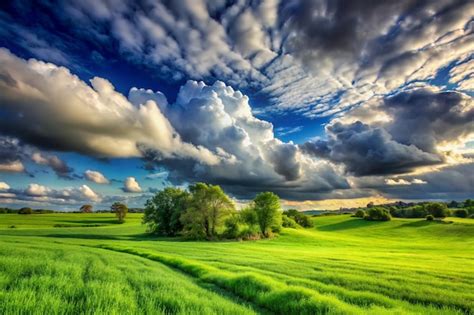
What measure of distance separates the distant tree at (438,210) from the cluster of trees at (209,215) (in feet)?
271

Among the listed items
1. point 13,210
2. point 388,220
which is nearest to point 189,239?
point 388,220

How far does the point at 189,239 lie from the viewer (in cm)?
6544

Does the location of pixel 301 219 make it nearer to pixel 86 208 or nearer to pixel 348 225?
pixel 348 225

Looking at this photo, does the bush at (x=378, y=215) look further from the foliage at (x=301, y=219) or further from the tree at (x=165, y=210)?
the tree at (x=165, y=210)

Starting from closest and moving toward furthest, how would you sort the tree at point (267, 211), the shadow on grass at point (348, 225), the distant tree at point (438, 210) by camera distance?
the tree at point (267, 211) → the distant tree at point (438, 210) → the shadow on grass at point (348, 225)

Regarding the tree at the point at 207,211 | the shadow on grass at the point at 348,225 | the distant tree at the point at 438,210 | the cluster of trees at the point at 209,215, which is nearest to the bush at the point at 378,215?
the shadow on grass at the point at 348,225

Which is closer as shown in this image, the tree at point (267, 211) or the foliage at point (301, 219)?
the tree at point (267, 211)

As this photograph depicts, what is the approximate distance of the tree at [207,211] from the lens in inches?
2625

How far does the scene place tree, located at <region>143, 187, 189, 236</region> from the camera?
7800 centimetres

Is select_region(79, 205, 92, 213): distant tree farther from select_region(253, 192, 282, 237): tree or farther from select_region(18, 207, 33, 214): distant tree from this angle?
select_region(253, 192, 282, 237): tree

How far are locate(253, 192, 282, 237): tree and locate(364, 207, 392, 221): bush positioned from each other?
76868 millimetres

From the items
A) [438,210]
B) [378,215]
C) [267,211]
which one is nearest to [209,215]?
[267,211]

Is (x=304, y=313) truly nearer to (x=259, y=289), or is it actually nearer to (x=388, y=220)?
(x=259, y=289)

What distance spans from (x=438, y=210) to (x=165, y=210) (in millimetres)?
113374
